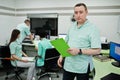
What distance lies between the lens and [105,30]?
4980mm

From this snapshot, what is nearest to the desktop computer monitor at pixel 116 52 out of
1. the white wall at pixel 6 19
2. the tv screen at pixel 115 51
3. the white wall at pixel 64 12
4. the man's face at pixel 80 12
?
the tv screen at pixel 115 51

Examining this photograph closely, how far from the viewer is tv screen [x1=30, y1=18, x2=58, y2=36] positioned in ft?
18.2

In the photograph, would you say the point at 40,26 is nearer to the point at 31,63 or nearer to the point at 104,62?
the point at 31,63

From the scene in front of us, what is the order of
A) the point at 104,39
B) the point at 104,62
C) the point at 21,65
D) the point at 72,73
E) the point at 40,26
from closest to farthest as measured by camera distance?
the point at 72,73 → the point at 104,62 → the point at 21,65 → the point at 104,39 → the point at 40,26

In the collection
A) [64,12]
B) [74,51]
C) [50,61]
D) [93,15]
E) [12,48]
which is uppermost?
[64,12]

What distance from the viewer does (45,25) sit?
18.7 feet

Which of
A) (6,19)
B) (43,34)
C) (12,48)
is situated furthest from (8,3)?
(12,48)

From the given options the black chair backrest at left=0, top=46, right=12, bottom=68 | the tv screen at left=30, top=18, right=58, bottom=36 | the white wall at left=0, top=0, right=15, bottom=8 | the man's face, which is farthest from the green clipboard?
the white wall at left=0, top=0, right=15, bottom=8

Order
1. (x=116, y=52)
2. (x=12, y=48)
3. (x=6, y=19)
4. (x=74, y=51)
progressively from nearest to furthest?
(x=74, y=51) < (x=116, y=52) < (x=12, y=48) < (x=6, y=19)

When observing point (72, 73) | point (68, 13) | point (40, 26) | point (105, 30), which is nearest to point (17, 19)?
point (40, 26)

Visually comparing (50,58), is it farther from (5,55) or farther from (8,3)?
(8,3)

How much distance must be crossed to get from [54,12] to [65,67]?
368 cm

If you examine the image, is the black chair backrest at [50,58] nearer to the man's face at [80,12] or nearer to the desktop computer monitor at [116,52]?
the desktop computer monitor at [116,52]

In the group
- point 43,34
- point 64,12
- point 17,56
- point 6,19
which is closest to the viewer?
point 17,56
